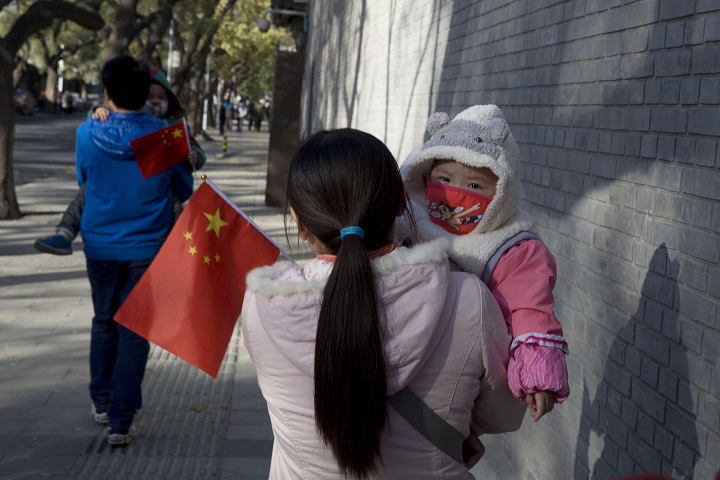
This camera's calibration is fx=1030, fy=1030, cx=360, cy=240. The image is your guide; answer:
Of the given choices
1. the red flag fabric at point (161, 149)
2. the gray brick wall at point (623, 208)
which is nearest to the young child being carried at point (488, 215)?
the gray brick wall at point (623, 208)

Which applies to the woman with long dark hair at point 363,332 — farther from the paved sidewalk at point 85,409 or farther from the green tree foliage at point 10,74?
the green tree foliage at point 10,74

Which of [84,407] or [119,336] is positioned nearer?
[119,336]

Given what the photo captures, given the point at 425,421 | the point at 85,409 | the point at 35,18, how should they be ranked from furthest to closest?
the point at 35,18, the point at 85,409, the point at 425,421

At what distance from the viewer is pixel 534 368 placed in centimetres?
212

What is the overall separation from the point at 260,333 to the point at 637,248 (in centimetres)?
183

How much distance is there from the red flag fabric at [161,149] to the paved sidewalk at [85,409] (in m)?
1.49

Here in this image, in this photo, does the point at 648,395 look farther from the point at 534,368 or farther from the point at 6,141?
the point at 6,141

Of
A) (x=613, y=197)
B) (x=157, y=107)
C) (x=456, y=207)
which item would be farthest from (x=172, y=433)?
(x=456, y=207)

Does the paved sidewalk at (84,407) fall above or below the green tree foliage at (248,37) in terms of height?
below

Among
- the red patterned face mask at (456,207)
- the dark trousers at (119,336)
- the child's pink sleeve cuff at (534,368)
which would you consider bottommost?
the dark trousers at (119,336)

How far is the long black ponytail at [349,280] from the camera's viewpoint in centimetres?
198

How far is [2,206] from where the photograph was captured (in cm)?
1415

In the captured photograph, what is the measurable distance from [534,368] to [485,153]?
62 cm

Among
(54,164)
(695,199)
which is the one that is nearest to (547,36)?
(695,199)
